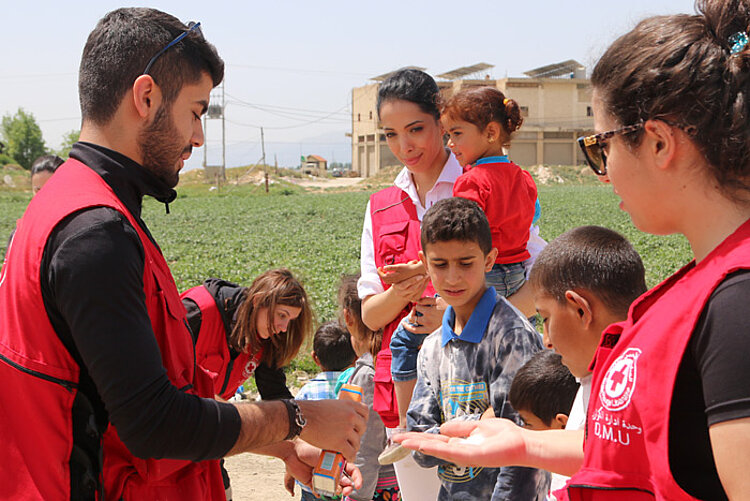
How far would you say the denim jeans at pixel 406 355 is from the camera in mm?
3539

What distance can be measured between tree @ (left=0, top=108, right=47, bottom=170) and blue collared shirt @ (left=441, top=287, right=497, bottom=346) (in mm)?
99815

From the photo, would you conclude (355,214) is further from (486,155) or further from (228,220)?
(486,155)

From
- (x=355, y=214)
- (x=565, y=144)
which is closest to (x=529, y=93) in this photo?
(x=565, y=144)

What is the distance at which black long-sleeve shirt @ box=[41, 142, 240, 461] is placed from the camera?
1.74 m

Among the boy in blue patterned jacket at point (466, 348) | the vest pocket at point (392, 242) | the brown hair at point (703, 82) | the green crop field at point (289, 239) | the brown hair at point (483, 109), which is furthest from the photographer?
the green crop field at point (289, 239)

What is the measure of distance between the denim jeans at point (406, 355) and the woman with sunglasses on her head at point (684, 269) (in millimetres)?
2056

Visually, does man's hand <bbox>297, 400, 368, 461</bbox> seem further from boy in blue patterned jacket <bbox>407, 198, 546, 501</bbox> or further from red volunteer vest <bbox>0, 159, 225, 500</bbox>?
red volunteer vest <bbox>0, 159, 225, 500</bbox>

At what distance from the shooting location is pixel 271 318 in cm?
418

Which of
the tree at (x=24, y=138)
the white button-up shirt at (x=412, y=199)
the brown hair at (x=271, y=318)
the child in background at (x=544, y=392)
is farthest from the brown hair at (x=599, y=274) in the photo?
the tree at (x=24, y=138)

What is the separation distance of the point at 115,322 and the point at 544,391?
1729mm

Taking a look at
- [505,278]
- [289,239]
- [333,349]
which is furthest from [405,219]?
[289,239]

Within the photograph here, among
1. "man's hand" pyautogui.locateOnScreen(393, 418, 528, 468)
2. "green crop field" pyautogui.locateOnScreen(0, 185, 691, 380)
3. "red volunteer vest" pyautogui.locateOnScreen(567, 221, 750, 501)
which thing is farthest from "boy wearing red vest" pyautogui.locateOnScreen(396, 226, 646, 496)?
"green crop field" pyautogui.locateOnScreen(0, 185, 691, 380)

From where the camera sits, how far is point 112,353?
1.75 m

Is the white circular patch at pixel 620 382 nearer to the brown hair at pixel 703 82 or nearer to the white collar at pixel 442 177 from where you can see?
the brown hair at pixel 703 82
